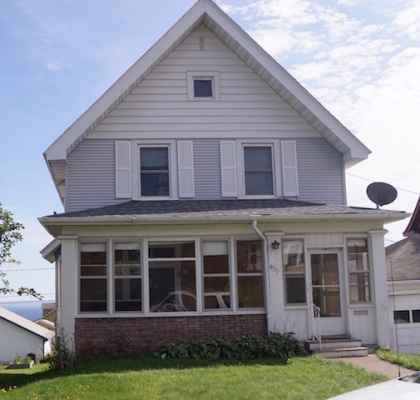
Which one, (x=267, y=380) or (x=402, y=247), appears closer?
(x=267, y=380)

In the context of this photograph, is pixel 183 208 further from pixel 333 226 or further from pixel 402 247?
pixel 402 247

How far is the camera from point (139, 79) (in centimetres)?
1602

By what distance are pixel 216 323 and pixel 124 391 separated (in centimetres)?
417

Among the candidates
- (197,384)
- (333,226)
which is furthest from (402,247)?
(197,384)

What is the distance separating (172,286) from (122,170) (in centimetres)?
326

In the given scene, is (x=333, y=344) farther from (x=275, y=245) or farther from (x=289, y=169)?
(x=289, y=169)

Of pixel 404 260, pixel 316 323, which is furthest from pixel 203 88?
pixel 404 260

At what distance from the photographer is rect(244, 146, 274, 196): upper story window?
1641 centimetres

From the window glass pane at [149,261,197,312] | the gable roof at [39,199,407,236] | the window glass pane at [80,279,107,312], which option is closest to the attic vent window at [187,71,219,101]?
the gable roof at [39,199,407,236]

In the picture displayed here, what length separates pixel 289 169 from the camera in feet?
53.8

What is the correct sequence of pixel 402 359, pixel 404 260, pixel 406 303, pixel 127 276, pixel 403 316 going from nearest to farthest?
1. pixel 402 359
2. pixel 127 276
3. pixel 403 316
4. pixel 406 303
5. pixel 404 260

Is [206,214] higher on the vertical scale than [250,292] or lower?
higher

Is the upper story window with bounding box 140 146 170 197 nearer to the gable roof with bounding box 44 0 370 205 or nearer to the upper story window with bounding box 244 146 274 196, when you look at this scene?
the gable roof with bounding box 44 0 370 205

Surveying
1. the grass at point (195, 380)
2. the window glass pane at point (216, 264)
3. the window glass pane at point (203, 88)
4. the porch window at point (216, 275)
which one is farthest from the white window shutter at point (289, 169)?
the grass at point (195, 380)
